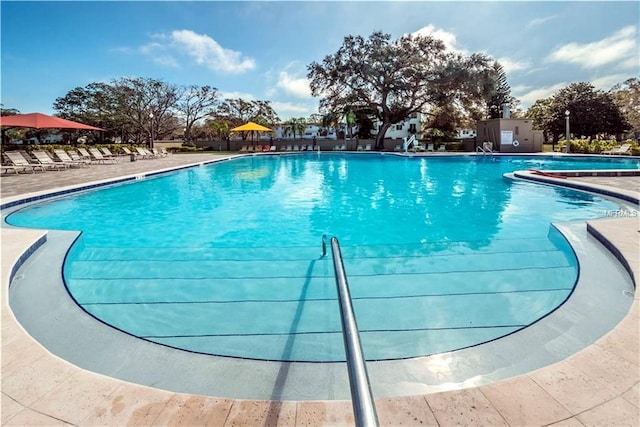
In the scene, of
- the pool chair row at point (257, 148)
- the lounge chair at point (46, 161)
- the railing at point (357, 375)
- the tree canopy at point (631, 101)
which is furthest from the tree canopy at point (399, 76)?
the railing at point (357, 375)

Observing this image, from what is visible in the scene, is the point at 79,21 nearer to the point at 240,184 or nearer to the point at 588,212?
the point at 240,184

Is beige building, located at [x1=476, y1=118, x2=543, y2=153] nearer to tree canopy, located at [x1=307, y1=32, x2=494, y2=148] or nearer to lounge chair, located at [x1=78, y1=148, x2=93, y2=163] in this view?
tree canopy, located at [x1=307, y1=32, x2=494, y2=148]

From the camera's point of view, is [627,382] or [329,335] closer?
[627,382]

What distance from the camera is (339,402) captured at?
162 centimetres

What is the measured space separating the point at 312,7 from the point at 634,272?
12946 millimetres

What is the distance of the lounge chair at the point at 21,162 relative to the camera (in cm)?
1215

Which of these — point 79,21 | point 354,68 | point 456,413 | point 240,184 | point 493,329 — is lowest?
point 493,329

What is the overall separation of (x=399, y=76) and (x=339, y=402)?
1044 inches

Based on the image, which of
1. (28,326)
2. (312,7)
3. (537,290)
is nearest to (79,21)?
(312,7)

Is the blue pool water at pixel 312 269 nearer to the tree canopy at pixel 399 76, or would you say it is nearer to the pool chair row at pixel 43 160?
the pool chair row at pixel 43 160

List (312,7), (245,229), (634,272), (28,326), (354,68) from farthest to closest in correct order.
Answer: (354,68) < (312,7) < (245,229) < (634,272) < (28,326)

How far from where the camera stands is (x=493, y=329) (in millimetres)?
2629

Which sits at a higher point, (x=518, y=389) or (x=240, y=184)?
(x=240, y=184)

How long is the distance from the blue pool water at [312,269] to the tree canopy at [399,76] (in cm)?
1884
